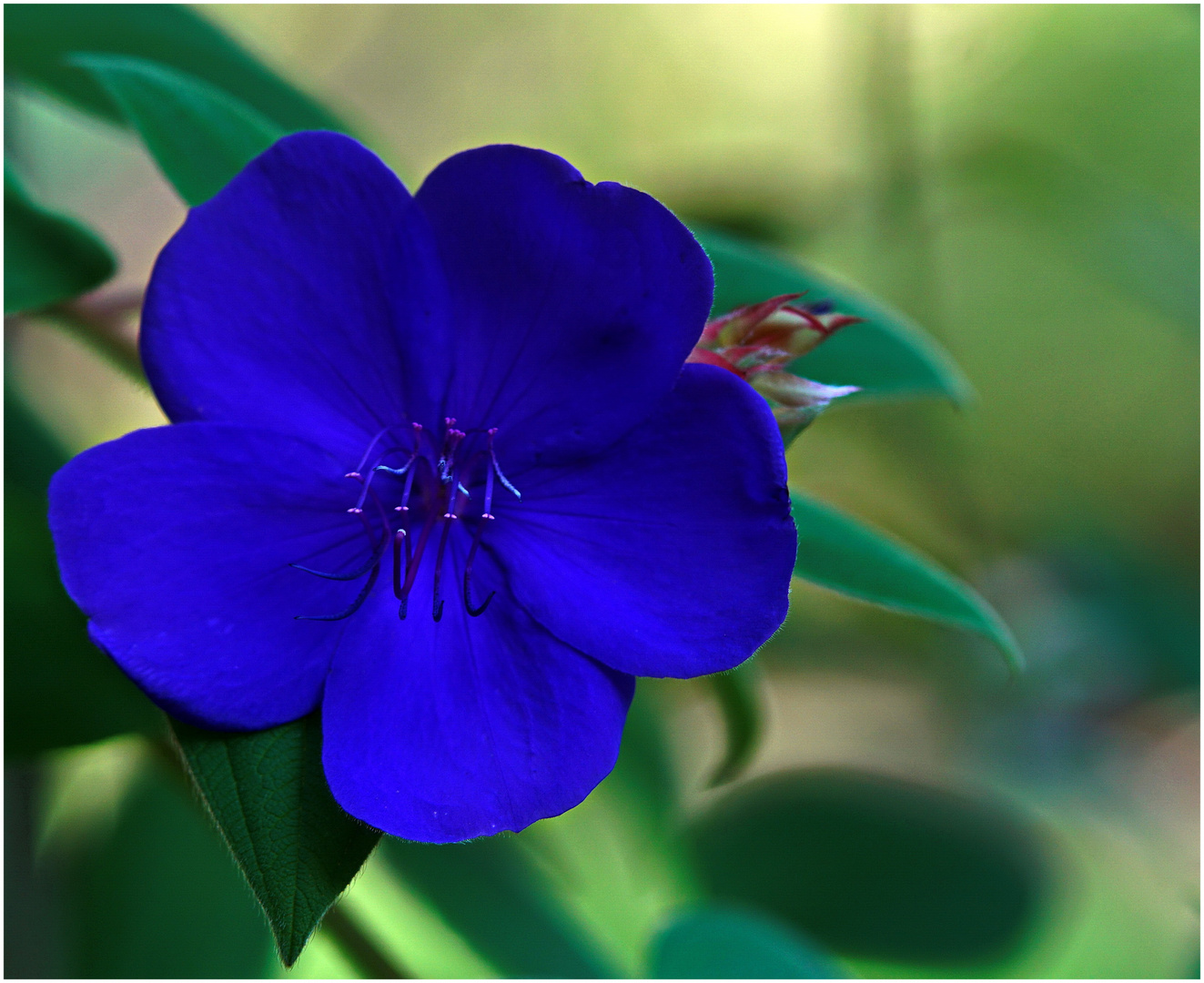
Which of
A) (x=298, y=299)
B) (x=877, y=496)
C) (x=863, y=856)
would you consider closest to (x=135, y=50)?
(x=298, y=299)

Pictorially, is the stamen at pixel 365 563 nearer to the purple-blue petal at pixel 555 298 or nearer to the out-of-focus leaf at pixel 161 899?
the purple-blue petal at pixel 555 298

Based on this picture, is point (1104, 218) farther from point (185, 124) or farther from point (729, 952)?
point (185, 124)

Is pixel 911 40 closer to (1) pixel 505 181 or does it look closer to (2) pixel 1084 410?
(2) pixel 1084 410

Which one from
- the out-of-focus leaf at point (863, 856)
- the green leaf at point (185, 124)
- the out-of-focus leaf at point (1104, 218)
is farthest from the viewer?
the out-of-focus leaf at point (1104, 218)

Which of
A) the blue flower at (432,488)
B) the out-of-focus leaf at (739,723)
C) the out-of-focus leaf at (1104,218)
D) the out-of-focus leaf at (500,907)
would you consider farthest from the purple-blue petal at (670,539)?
the out-of-focus leaf at (1104,218)

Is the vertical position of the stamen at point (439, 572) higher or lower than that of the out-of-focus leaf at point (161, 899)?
higher

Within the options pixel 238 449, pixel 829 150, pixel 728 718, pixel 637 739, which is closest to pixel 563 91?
pixel 829 150
